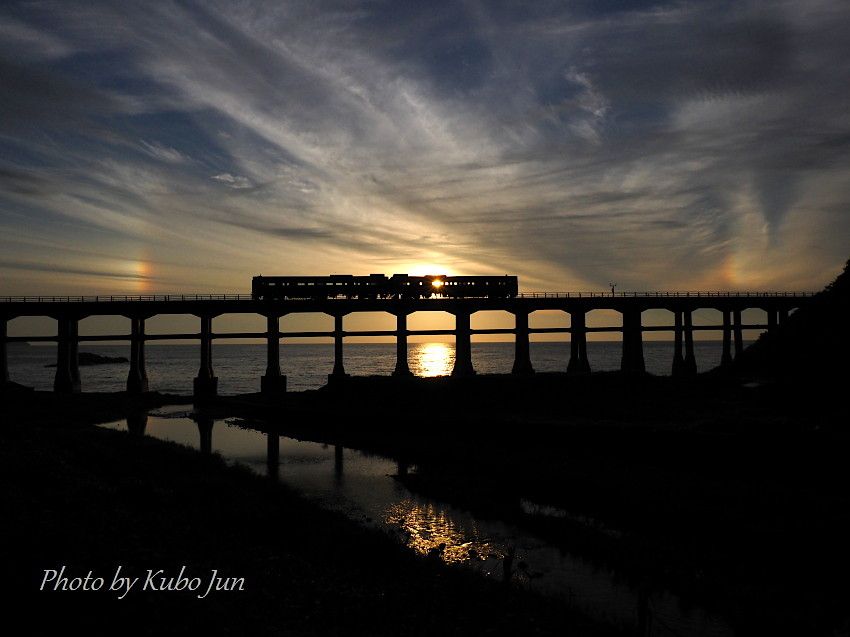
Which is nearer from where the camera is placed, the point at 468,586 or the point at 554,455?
the point at 468,586

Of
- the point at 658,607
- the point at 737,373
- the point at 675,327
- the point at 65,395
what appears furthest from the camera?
the point at 675,327

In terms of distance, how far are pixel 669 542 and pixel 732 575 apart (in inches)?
89.6

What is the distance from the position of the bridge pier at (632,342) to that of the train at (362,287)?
21014 millimetres

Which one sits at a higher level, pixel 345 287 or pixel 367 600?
pixel 345 287

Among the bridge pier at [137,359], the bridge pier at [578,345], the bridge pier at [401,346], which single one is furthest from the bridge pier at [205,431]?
the bridge pier at [578,345]

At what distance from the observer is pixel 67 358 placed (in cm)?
5809

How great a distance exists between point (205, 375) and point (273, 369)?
6743mm

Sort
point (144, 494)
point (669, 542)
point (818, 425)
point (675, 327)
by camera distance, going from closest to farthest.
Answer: point (669, 542), point (144, 494), point (818, 425), point (675, 327)

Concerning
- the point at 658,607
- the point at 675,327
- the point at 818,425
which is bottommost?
the point at 658,607

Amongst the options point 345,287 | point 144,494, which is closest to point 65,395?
point 345,287

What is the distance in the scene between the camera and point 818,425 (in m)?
22.8

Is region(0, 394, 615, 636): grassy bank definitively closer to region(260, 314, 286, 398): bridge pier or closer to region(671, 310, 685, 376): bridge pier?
region(260, 314, 286, 398): bridge pier

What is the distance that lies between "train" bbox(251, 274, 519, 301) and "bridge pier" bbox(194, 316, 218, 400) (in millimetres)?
6085

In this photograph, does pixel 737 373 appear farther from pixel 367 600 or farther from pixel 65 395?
pixel 65 395
